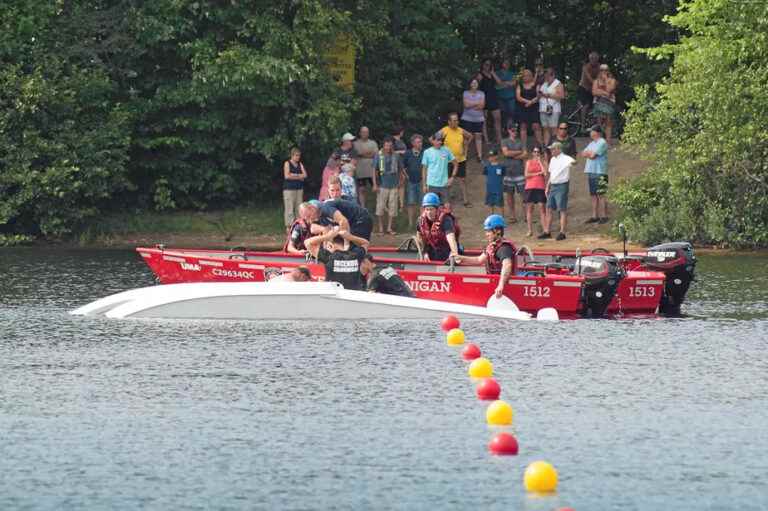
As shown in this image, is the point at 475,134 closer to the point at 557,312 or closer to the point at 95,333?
the point at 557,312

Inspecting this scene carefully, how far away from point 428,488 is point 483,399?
137 inches

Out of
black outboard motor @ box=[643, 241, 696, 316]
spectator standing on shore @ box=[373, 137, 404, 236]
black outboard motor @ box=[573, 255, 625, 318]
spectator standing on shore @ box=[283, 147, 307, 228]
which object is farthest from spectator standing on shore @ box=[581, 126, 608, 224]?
black outboard motor @ box=[573, 255, 625, 318]

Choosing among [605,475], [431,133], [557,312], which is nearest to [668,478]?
[605,475]

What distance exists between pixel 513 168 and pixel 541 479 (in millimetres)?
21648

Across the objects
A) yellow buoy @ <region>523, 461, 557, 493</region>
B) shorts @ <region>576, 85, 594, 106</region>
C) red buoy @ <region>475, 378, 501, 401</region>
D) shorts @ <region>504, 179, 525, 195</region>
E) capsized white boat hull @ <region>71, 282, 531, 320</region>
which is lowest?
yellow buoy @ <region>523, 461, 557, 493</region>

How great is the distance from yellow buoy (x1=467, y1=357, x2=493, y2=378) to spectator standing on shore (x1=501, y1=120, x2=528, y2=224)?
54.4 feet

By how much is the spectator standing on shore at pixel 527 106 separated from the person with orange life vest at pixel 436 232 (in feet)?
42.6

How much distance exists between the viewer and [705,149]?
30828mm

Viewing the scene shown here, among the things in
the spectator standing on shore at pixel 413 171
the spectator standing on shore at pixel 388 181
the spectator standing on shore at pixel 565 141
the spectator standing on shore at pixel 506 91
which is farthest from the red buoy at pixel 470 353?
the spectator standing on shore at pixel 506 91

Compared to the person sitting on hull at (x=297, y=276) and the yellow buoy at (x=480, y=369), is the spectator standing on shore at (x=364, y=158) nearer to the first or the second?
the person sitting on hull at (x=297, y=276)

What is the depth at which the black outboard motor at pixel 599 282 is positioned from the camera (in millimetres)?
20984

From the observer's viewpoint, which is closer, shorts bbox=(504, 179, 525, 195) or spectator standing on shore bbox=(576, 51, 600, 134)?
shorts bbox=(504, 179, 525, 195)

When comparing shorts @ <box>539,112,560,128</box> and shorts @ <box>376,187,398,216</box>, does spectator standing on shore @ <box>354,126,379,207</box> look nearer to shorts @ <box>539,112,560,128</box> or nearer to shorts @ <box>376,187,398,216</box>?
shorts @ <box>376,187,398,216</box>

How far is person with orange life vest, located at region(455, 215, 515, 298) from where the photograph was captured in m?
20.8
